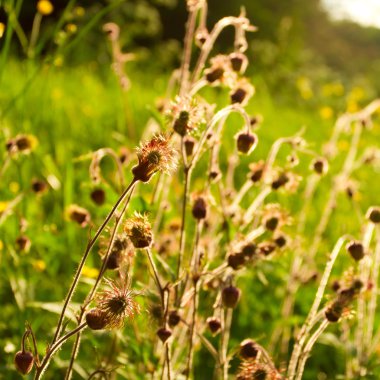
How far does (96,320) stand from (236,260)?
0.36 meters

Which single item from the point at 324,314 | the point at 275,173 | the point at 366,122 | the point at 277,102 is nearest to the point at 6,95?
the point at 366,122

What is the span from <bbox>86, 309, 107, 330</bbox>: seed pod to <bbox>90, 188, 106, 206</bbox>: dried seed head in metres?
0.70

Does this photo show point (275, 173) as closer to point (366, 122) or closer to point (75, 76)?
point (366, 122)

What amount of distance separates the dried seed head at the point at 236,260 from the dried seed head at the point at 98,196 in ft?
1.62

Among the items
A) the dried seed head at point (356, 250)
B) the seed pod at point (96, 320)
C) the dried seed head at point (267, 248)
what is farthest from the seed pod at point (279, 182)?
the seed pod at point (96, 320)

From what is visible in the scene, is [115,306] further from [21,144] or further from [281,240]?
[21,144]

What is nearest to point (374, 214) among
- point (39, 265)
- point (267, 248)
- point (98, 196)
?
point (267, 248)

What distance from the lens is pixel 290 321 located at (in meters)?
1.77

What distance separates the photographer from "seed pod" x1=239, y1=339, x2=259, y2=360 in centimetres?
120

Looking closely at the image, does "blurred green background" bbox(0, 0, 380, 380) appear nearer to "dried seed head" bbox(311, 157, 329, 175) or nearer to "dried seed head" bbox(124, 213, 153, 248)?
"dried seed head" bbox(311, 157, 329, 175)

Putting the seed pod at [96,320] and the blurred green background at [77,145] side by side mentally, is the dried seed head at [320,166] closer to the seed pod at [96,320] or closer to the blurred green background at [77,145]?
the blurred green background at [77,145]

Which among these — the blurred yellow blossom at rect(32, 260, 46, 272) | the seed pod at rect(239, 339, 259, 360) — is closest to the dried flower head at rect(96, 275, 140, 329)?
the seed pod at rect(239, 339, 259, 360)

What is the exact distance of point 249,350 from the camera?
120 centimetres

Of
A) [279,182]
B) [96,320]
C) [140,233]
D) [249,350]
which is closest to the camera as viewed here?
[96,320]
